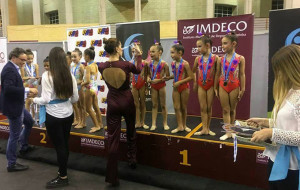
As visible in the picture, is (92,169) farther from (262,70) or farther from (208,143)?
(262,70)

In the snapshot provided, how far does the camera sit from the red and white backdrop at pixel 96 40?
4.86 meters

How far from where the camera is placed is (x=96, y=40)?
16.2 ft

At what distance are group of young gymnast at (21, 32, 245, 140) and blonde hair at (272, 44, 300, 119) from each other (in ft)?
5.37

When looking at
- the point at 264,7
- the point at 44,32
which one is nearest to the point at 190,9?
the point at 264,7

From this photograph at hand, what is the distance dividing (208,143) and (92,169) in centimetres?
164

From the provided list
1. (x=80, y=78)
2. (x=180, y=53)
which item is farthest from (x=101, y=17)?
(x=180, y=53)

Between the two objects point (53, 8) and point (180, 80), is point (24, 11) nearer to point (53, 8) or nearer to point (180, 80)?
point (53, 8)

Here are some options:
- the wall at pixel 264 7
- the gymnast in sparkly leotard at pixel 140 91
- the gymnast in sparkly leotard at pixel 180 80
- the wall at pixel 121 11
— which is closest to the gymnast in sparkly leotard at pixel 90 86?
the gymnast in sparkly leotard at pixel 140 91

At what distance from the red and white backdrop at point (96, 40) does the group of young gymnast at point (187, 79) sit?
2.98 feet

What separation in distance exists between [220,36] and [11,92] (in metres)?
3.14

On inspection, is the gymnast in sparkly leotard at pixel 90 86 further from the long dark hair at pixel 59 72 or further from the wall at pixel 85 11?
the wall at pixel 85 11

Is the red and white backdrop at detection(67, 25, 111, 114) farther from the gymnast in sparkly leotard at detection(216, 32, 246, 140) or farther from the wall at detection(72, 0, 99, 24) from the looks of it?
the wall at detection(72, 0, 99, 24)

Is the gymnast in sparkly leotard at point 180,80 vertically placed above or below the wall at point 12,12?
below

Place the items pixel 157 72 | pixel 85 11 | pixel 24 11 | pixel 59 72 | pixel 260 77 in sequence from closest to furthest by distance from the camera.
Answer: pixel 59 72
pixel 157 72
pixel 260 77
pixel 85 11
pixel 24 11
